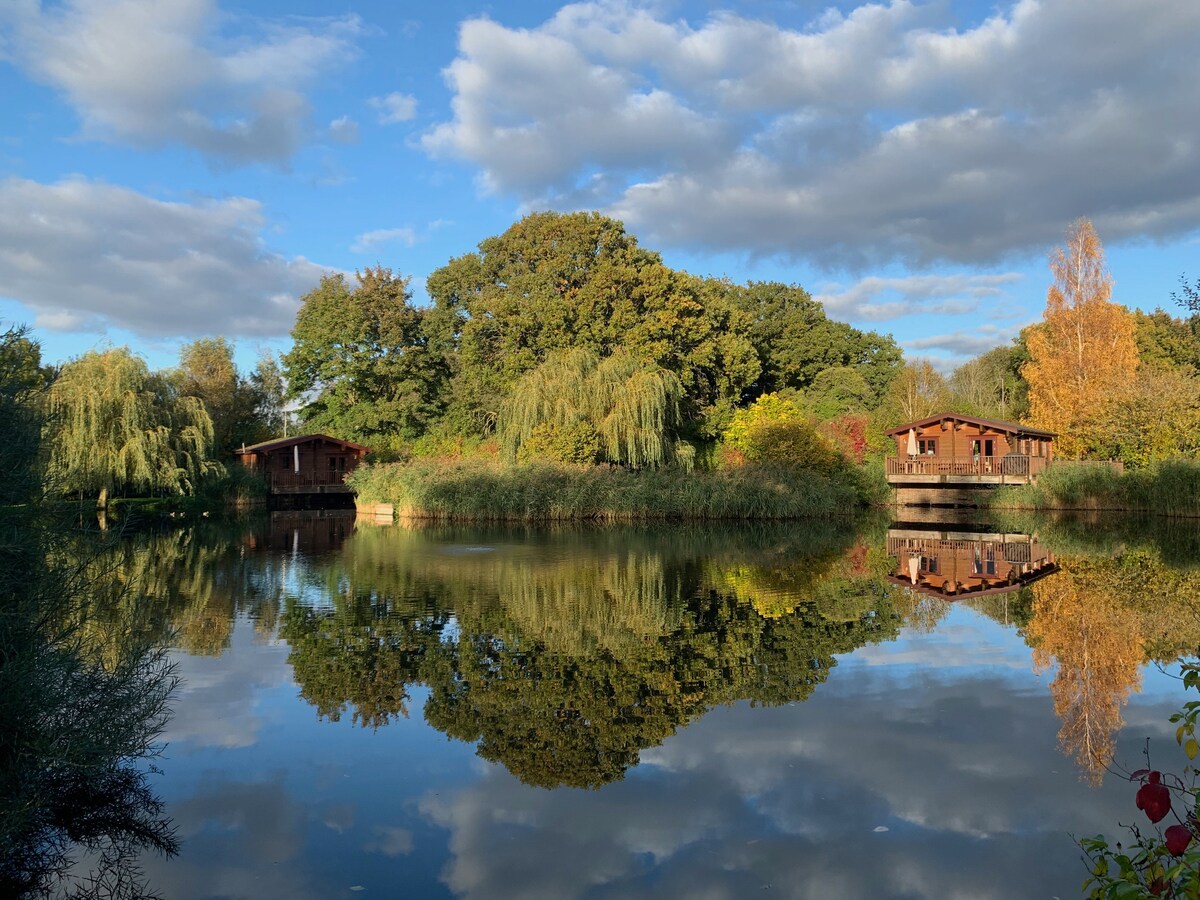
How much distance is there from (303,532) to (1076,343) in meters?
37.0

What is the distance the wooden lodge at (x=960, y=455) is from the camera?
1414 inches

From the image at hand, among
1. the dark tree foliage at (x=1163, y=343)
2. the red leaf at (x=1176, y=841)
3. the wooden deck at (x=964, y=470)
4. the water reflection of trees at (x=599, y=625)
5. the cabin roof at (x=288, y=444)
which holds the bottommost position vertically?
the water reflection of trees at (x=599, y=625)

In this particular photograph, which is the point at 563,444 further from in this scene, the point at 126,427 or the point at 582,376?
the point at 126,427

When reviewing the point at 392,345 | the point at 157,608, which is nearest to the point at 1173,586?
the point at 157,608

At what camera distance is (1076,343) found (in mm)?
42812

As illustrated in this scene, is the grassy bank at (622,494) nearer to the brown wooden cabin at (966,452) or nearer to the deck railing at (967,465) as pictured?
the deck railing at (967,465)

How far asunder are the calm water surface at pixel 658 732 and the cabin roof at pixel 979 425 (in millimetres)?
22561

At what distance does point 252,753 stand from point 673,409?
102 feet

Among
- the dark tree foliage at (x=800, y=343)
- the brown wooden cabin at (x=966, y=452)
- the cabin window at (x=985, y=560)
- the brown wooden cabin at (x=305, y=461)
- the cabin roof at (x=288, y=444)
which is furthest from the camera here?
the dark tree foliage at (x=800, y=343)

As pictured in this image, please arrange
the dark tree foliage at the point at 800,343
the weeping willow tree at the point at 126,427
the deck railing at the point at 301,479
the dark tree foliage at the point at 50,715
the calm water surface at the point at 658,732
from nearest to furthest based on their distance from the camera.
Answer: the dark tree foliage at the point at 50,715, the calm water surface at the point at 658,732, the weeping willow tree at the point at 126,427, the deck railing at the point at 301,479, the dark tree foliage at the point at 800,343

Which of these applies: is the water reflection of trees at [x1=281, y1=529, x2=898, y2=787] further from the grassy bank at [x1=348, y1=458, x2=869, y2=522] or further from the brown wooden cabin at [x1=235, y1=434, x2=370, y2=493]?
the brown wooden cabin at [x1=235, y1=434, x2=370, y2=493]

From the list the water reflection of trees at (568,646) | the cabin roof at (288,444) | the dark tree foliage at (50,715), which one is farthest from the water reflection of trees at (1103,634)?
the cabin roof at (288,444)

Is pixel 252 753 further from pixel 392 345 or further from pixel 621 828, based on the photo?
pixel 392 345

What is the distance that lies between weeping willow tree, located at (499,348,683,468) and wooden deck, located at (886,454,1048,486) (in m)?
10.6
